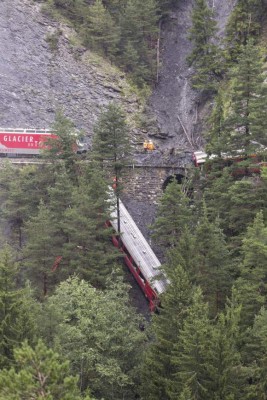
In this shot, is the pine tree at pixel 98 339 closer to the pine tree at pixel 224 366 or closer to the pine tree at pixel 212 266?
the pine tree at pixel 224 366

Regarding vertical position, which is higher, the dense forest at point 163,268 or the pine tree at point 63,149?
the pine tree at point 63,149

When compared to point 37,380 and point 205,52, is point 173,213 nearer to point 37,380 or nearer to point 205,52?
point 37,380

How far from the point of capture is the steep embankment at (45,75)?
1956 inches

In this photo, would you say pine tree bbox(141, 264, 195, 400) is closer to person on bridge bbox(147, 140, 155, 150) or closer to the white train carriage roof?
the white train carriage roof

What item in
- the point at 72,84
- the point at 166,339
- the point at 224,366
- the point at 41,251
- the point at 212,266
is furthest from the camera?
the point at 72,84

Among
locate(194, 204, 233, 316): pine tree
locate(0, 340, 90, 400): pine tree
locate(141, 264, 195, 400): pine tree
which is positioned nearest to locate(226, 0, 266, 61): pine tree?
locate(194, 204, 233, 316): pine tree

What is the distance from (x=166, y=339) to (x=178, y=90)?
126 feet

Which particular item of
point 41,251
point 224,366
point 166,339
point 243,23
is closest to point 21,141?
point 41,251

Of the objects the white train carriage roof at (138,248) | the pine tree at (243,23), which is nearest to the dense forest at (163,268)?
the pine tree at (243,23)

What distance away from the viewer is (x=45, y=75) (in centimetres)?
5309

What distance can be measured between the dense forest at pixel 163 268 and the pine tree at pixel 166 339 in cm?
6

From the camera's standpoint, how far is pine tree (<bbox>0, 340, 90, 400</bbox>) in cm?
1366

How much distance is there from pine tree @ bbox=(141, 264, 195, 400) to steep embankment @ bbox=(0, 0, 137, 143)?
94.3 feet

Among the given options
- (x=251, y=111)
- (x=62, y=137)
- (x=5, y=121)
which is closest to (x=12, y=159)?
(x=5, y=121)
